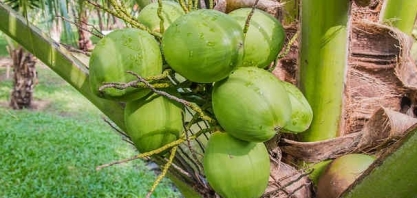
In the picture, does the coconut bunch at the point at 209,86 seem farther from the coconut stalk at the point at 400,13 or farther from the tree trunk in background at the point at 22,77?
the tree trunk in background at the point at 22,77

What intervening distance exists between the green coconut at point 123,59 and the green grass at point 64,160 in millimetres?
3691

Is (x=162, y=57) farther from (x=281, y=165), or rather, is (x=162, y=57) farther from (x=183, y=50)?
(x=281, y=165)

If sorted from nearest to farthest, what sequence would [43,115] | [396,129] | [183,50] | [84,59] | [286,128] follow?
[183,50] < [286,128] < [396,129] < [84,59] < [43,115]

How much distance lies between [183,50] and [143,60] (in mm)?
73

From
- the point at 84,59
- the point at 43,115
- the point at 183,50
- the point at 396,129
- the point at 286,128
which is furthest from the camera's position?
the point at 43,115

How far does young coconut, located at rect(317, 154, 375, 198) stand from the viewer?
98cm

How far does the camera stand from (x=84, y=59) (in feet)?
4.45

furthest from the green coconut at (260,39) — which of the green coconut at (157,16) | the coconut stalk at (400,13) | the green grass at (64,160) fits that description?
the green grass at (64,160)

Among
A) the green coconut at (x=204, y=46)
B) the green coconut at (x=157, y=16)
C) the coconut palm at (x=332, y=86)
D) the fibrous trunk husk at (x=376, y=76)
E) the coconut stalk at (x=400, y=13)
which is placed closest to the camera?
the green coconut at (x=204, y=46)

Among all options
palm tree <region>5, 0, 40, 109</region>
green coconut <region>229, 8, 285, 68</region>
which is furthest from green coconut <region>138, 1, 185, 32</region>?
palm tree <region>5, 0, 40, 109</region>

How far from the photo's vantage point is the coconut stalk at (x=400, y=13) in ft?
4.12

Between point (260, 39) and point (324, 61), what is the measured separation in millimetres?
217

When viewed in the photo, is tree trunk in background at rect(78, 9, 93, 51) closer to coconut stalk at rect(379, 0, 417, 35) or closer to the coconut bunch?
the coconut bunch

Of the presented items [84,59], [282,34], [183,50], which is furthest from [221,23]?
[84,59]
